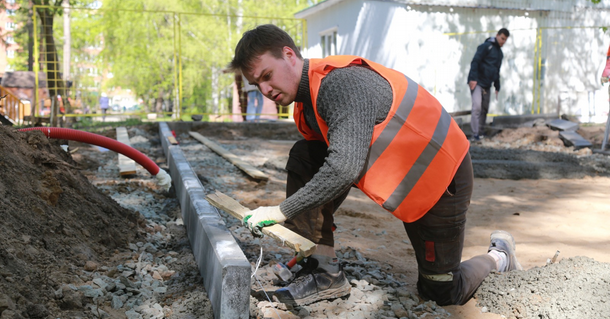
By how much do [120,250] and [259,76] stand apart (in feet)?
4.77

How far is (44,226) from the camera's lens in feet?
8.85

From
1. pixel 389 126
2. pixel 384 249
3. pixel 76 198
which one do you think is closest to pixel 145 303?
pixel 76 198

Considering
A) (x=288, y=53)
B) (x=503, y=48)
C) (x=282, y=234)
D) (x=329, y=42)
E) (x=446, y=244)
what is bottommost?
(x=446, y=244)

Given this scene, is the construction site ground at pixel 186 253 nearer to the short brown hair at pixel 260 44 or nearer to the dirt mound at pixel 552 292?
the dirt mound at pixel 552 292

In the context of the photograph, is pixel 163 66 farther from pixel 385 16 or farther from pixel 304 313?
pixel 304 313

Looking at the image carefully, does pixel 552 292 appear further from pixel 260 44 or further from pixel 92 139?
pixel 92 139

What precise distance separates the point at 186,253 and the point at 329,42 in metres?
16.7

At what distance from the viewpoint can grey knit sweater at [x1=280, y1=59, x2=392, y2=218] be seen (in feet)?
6.74

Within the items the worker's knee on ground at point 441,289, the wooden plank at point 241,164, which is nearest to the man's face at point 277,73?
the worker's knee on ground at point 441,289

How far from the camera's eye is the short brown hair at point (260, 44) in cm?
224

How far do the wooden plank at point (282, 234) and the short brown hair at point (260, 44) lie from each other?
2.29 ft

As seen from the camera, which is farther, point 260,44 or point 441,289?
point 441,289

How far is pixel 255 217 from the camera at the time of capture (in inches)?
88.0

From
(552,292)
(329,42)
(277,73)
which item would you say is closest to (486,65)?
(552,292)
